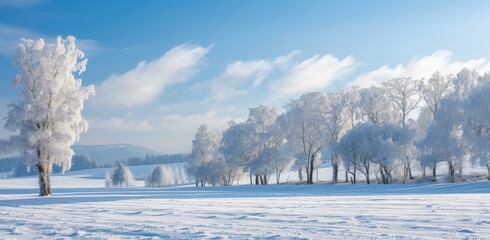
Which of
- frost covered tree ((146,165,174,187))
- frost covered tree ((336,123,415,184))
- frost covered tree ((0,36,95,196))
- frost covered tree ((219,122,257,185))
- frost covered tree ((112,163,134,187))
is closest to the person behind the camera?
frost covered tree ((0,36,95,196))

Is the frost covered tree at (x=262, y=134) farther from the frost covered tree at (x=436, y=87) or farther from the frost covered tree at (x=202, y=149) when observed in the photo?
the frost covered tree at (x=436, y=87)

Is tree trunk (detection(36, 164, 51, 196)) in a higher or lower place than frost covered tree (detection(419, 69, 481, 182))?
lower

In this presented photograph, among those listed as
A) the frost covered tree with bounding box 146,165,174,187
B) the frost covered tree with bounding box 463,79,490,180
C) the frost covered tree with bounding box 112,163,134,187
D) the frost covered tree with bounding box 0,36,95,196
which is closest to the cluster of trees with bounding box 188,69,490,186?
the frost covered tree with bounding box 463,79,490,180

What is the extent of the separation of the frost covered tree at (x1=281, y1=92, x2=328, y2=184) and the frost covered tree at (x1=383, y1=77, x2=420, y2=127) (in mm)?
9752

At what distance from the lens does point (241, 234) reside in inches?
377

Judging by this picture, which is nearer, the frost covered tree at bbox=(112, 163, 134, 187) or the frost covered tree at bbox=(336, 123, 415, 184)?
the frost covered tree at bbox=(336, 123, 415, 184)

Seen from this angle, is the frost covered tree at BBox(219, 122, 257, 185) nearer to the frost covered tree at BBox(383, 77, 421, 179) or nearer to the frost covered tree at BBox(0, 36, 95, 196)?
the frost covered tree at BBox(383, 77, 421, 179)

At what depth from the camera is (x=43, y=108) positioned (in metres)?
28.7

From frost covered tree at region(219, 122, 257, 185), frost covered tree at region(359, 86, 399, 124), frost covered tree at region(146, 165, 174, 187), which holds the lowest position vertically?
frost covered tree at region(146, 165, 174, 187)

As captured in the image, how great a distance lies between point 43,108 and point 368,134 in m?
37.0

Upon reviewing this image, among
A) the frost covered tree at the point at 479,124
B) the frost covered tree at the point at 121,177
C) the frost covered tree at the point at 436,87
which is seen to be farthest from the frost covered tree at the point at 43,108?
the frost covered tree at the point at 121,177

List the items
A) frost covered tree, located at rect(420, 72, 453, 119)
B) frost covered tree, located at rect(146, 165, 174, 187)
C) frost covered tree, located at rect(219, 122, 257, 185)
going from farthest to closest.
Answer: frost covered tree, located at rect(146, 165, 174, 187), frost covered tree, located at rect(219, 122, 257, 185), frost covered tree, located at rect(420, 72, 453, 119)

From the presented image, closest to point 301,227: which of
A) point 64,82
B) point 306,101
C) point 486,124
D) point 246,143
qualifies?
point 64,82

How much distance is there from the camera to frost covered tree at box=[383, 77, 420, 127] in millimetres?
55031
